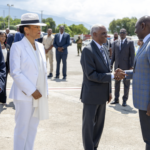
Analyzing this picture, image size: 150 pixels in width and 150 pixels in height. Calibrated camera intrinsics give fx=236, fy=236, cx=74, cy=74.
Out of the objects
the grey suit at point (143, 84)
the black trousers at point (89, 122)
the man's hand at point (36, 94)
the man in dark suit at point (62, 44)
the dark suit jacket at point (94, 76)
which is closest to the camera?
the grey suit at point (143, 84)

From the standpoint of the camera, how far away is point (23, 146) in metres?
3.36

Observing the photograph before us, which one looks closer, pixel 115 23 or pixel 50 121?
pixel 50 121

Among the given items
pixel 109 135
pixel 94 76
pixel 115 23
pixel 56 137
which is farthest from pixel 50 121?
pixel 115 23

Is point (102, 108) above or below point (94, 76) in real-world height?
below

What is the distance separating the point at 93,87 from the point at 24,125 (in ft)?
3.74

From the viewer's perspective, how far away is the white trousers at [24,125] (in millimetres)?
3242

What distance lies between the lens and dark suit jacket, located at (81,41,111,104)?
344cm

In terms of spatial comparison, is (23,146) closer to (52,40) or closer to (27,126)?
(27,126)

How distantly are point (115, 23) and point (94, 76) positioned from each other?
517 ft

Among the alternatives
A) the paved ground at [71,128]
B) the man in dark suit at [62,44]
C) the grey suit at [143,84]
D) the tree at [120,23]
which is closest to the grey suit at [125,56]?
the paved ground at [71,128]

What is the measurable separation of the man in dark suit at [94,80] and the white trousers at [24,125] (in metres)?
0.82

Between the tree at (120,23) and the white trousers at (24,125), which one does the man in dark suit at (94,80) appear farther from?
the tree at (120,23)

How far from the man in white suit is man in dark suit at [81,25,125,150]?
0.64 m

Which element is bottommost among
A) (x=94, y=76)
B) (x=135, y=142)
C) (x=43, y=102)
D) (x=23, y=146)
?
(x=135, y=142)
